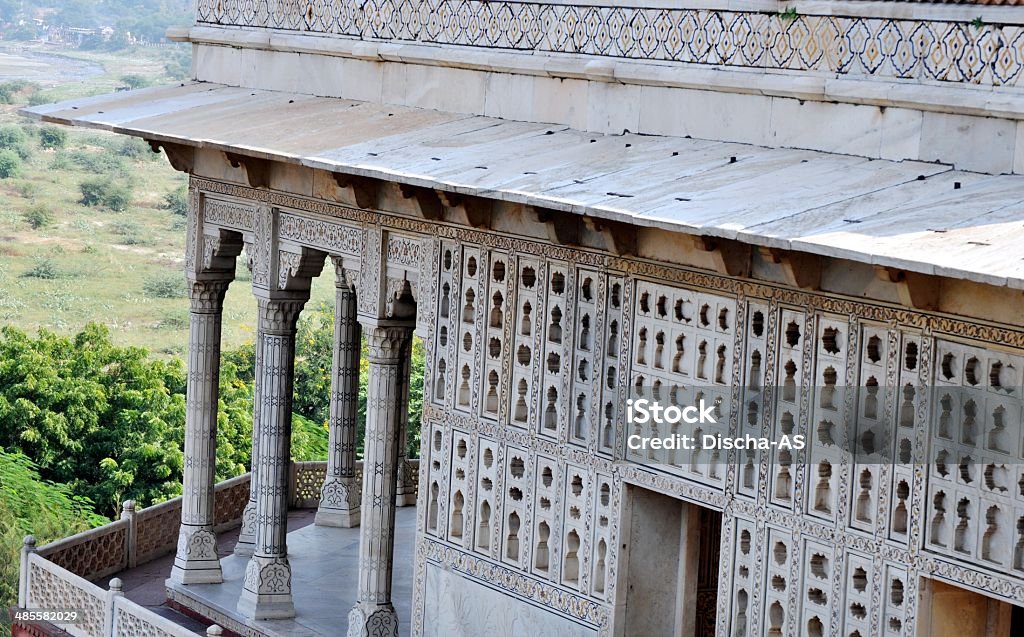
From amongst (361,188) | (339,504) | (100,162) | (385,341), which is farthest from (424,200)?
(100,162)

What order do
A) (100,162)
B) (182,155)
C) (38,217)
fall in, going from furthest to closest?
(100,162) < (38,217) < (182,155)

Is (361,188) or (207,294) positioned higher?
(361,188)

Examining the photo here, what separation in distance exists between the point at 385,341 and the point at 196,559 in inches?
108

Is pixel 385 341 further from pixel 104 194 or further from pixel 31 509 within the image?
pixel 104 194

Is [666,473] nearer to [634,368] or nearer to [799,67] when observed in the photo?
[634,368]

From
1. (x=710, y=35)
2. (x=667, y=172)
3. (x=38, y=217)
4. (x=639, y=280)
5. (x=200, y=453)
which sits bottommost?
(x=38, y=217)

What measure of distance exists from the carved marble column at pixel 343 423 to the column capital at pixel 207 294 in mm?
1334

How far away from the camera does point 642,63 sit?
26.9ft

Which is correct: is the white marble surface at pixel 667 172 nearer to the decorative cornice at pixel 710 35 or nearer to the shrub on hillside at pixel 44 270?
the decorative cornice at pixel 710 35

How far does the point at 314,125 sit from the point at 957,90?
399 cm

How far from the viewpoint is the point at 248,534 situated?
12625 millimetres

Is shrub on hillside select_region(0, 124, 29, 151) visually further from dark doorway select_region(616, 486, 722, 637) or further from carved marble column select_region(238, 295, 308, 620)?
dark doorway select_region(616, 486, 722, 637)

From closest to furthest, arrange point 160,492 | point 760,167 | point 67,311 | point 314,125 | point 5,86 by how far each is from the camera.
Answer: point 760,167, point 314,125, point 160,492, point 67,311, point 5,86

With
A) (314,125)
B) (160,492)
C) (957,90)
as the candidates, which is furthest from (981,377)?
(160,492)
